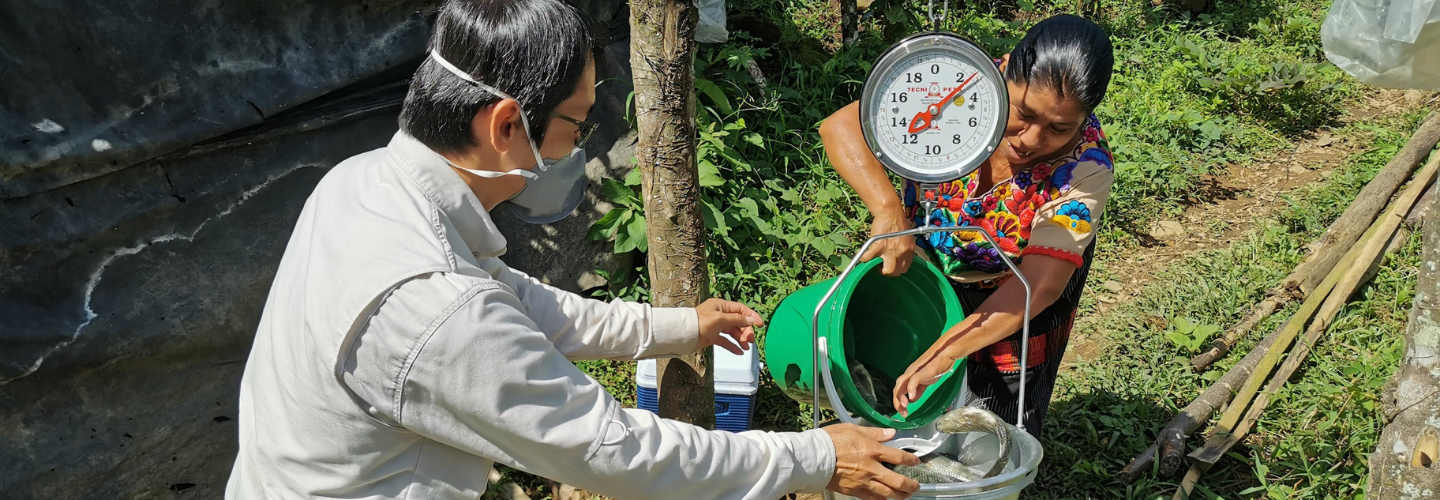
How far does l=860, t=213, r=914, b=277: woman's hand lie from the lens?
217 cm

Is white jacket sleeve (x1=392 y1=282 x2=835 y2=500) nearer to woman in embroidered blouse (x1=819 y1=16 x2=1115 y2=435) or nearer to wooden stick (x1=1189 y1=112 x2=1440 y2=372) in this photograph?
woman in embroidered blouse (x1=819 y1=16 x2=1115 y2=435)

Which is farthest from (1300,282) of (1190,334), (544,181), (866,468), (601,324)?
(544,181)

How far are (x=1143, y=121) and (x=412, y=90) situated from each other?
4822 millimetres

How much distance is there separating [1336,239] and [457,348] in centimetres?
421

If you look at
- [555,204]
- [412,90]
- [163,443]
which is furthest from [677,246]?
[163,443]

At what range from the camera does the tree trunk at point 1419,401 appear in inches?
85.4

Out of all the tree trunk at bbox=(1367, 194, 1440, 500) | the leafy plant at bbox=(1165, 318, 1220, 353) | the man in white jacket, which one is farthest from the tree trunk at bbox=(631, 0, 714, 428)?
the leafy plant at bbox=(1165, 318, 1220, 353)

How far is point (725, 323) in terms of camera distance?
7.42 ft

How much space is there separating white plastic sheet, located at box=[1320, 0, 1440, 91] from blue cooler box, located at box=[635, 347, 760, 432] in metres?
2.81

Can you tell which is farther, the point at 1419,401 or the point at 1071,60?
the point at 1419,401

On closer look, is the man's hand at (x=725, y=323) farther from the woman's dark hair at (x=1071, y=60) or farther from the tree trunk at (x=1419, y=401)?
the tree trunk at (x=1419, y=401)

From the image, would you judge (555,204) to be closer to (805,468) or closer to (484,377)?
(484,377)

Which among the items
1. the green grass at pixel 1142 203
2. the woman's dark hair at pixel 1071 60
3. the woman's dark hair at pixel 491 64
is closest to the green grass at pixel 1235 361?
the green grass at pixel 1142 203

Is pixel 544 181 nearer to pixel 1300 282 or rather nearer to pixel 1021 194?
pixel 1021 194
